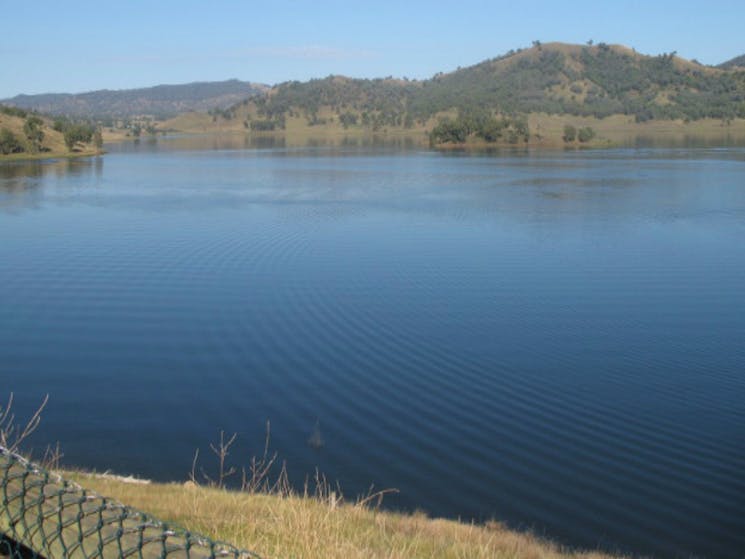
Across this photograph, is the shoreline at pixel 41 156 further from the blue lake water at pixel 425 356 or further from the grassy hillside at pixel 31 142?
the blue lake water at pixel 425 356

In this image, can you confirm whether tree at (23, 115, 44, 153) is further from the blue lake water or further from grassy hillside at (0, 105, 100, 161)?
the blue lake water

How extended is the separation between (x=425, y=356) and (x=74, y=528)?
10523 millimetres

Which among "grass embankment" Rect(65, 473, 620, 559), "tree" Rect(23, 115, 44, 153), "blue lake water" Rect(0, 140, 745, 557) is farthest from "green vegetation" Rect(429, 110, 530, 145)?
"grass embankment" Rect(65, 473, 620, 559)

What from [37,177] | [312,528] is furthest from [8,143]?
[312,528]

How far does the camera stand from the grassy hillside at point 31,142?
7844cm

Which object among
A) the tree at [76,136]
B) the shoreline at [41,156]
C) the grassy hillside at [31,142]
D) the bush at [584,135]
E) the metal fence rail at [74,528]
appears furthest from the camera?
the bush at [584,135]

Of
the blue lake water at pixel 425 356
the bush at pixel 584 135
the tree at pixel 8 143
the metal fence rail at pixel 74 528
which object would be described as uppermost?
the bush at pixel 584 135

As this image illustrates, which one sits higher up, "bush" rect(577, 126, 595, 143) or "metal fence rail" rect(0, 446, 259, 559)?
"bush" rect(577, 126, 595, 143)

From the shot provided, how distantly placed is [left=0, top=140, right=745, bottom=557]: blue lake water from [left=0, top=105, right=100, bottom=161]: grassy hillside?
52.3 meters

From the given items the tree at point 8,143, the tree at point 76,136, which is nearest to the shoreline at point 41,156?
the tree at point 8,143

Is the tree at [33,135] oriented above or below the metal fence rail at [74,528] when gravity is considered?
above

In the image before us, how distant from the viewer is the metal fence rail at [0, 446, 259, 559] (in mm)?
3754

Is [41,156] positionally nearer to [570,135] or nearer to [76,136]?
[76,136]

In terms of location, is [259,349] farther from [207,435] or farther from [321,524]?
[321,524]
